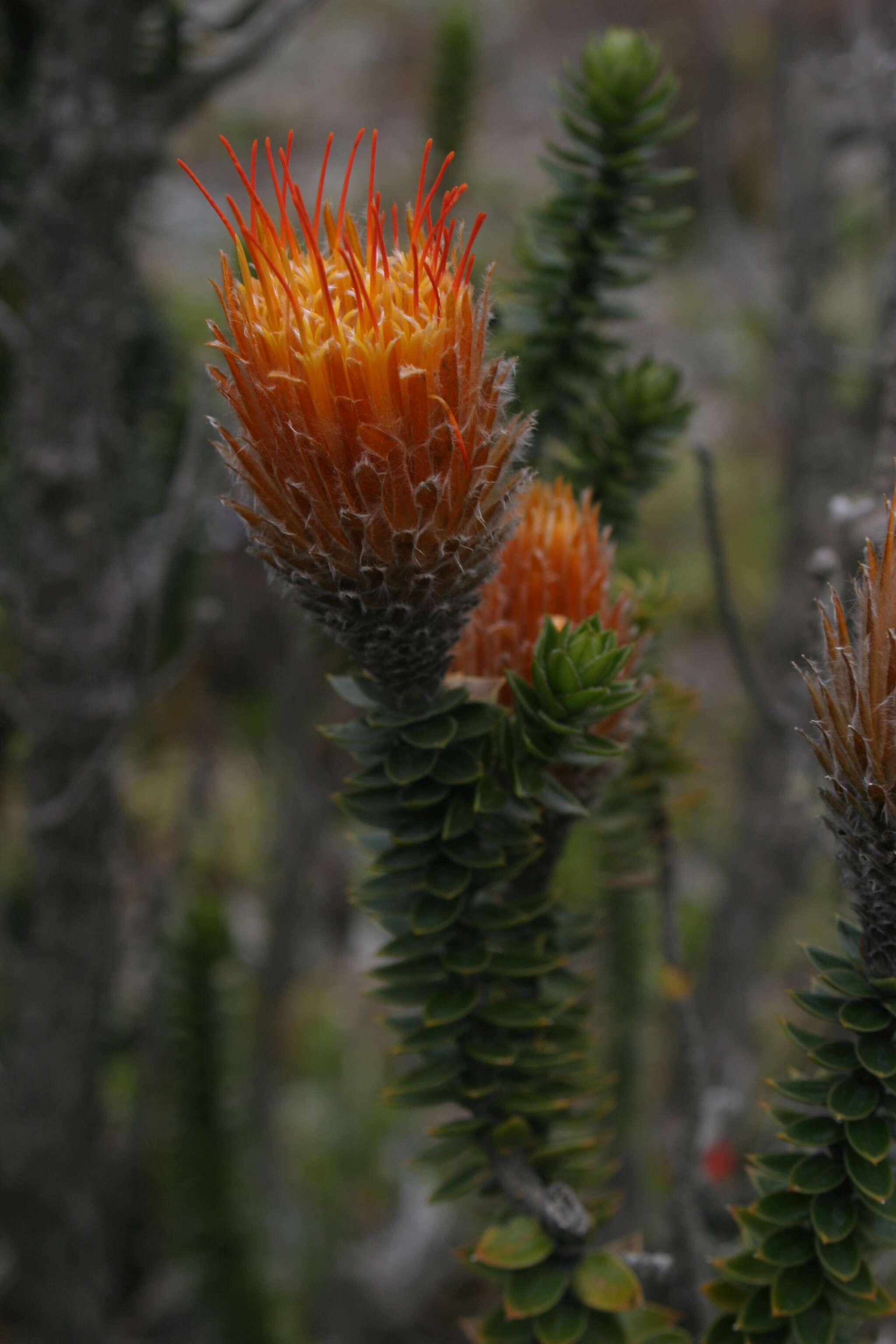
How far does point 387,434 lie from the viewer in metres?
0.66

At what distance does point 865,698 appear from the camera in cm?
67

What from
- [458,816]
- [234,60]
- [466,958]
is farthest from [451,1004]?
[234,60]

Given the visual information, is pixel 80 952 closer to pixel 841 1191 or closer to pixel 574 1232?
pixel 574 1232

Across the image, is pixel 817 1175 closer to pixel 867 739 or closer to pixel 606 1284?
pixel 606 1284

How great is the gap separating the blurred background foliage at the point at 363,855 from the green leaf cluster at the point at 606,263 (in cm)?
3

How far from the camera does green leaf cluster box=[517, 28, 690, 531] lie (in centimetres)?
111

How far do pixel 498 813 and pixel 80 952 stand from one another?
4.28ft

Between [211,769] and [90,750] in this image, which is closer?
[90,750]

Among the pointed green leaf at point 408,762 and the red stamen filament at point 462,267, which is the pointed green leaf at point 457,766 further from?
the red stamen filament at point 462,267

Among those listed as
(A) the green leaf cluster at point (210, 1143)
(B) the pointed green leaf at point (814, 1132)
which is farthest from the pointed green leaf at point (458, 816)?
(A) the green leaf cluster at point (210, 1143)

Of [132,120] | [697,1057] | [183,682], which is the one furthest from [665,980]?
[183,682]

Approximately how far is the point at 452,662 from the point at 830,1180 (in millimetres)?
496

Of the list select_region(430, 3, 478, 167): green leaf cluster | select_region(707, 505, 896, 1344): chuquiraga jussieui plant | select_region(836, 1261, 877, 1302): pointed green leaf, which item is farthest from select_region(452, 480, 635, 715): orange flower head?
select_region(430, 3, 478, 167): green leaf cluster

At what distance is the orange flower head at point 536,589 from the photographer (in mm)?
887
